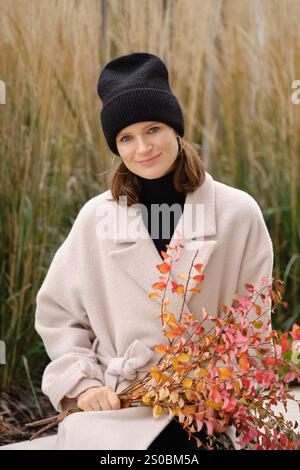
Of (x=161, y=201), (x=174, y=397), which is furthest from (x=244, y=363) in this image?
(x=161, y=201)

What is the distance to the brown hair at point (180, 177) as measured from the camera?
1.88m

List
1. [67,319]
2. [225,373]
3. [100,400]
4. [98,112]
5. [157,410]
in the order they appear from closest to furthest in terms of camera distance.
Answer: [225,373] < [157,410] < [100,400] < [67,319] < [98,112]

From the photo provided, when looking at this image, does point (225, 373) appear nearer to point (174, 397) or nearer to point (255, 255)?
point (174, 397)

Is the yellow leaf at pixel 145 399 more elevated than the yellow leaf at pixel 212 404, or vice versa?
the yellow leaf at pixel 212 404

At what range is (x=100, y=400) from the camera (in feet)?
5.77

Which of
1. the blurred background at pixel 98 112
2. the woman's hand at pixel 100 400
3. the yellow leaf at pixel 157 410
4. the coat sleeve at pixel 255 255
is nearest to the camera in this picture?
the yellow leaf at pixel 157 410

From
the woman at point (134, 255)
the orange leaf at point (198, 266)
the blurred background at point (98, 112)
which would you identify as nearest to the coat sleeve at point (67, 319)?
the woman at point (134, 255)

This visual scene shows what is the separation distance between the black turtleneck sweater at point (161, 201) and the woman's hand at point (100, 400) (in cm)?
39

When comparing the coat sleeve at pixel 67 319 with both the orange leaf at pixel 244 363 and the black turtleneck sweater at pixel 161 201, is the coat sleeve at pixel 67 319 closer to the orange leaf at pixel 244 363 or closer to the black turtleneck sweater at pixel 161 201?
the black turtleneck sweater at pixel 161 201

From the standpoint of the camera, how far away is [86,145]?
2.96 meters

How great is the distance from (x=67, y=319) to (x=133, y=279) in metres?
0.24

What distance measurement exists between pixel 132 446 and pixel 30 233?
1227 mm

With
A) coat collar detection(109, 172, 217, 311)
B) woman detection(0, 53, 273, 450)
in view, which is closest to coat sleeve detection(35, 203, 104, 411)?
woman detection(0, 53, 273, 450)
